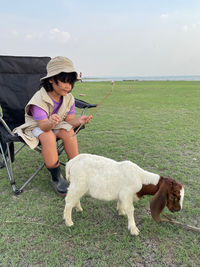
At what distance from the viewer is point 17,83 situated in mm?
2801

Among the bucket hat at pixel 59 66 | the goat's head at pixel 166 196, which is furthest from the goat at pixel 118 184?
the bucket hat at pixel 59 66

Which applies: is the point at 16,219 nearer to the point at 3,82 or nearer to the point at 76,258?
the point at 76,258

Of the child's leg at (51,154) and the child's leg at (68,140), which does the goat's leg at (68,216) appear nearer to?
the child's leg at (51,154)

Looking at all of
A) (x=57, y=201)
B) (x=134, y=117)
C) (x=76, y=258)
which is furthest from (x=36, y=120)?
(x=134, y=117)

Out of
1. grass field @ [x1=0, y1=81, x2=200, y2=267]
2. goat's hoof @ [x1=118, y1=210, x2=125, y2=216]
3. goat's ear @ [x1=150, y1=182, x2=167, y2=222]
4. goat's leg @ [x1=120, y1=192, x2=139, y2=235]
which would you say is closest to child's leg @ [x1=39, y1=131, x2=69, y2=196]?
grass field @ [x1=0, y1=81, x2=200, y2=267]

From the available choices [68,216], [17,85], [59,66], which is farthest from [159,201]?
[17,85]

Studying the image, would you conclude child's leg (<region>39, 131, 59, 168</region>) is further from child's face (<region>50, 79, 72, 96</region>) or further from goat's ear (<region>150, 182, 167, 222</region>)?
goat's ear (<region>150, 182, 167, 222</region>)

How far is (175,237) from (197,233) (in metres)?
0.18

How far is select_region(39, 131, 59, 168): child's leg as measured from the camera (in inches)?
77.5

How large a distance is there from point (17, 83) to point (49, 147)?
1290mm

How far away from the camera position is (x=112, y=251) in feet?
4.66

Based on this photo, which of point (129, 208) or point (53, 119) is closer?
point (129, 208)

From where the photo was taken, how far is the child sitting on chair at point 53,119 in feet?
6.48

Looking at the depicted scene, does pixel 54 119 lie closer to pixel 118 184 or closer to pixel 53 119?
pixel 53 119
